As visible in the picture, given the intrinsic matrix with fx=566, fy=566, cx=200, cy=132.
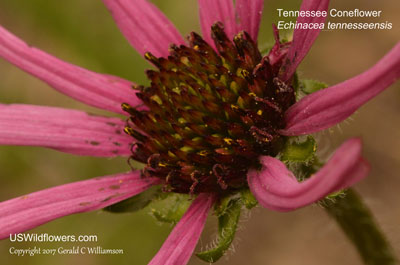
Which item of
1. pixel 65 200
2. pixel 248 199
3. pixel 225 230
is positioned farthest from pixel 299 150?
pixel 65 200

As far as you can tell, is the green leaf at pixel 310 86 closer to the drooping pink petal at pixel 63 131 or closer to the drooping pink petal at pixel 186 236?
the drooping pink petal at pixel 186 236

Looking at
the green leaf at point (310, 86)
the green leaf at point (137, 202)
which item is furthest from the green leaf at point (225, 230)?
the green leaf at point (310, 86)

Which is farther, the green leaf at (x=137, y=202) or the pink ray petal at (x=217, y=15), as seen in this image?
the pink ray petal at (x=217, y=15)

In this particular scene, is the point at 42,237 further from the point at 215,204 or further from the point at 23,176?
the point at 215,204

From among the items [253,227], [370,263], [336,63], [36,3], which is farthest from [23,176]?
[370,263]

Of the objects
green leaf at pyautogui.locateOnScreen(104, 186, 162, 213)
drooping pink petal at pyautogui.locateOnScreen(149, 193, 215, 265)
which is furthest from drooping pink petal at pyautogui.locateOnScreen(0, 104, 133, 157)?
drooping pink petal at pyautogui.locateOnScreen(149, 193, 215, 265)
